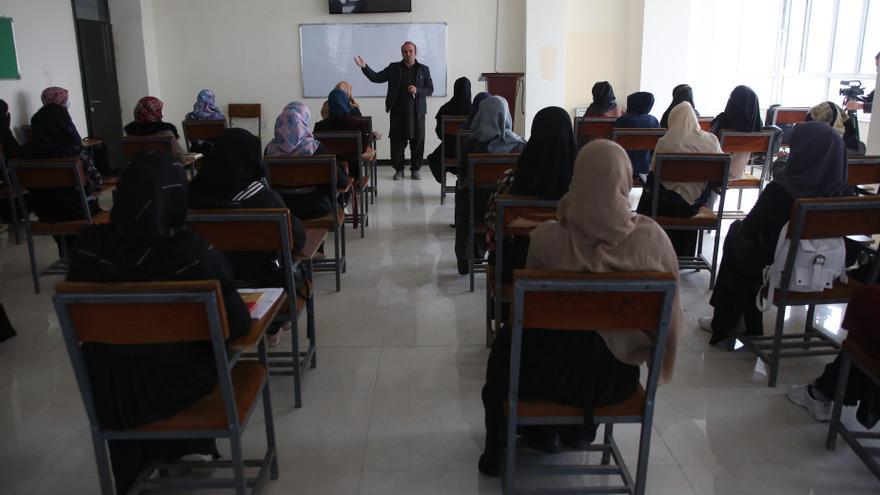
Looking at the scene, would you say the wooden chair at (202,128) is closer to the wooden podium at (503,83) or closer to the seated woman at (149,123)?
the seated woman at (149,123)

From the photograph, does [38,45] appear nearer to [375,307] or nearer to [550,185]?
[375,307]

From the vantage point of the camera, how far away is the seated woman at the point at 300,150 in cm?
404

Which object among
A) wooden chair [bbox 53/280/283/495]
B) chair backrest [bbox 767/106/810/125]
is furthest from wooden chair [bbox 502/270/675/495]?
chair backrest [bbox 767/106/810/125]

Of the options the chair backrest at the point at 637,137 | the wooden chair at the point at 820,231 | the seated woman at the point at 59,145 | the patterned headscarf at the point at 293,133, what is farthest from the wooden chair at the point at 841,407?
the seated woman at the point at 59,145

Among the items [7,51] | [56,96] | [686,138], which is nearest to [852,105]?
[686,138]

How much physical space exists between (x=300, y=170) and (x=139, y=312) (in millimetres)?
2316

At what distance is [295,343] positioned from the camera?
2727 mm

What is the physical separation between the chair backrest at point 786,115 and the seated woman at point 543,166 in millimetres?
4353

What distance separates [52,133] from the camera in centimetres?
479

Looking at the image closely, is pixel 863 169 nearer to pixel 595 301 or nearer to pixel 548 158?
pixel 548 158

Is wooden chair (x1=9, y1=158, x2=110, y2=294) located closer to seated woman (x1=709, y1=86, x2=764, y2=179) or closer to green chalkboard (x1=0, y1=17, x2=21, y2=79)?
green chalkboard (x1=0, y1=17, x2=21, y2=79)

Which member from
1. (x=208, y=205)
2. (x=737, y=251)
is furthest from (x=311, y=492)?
(x=737, y=251)

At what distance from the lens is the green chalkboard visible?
6.16 m

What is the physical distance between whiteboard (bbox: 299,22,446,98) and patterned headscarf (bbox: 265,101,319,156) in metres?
4.75
